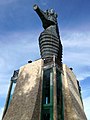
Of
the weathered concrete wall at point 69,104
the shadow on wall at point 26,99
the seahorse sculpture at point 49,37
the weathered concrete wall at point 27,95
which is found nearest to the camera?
the shadow on wall at point 26,99

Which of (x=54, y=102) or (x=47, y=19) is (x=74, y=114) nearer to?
(x=54, y=102)

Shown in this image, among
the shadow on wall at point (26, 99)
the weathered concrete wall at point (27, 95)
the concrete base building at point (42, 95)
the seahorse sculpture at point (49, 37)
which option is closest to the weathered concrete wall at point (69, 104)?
the concrete base building at point (42, 95)

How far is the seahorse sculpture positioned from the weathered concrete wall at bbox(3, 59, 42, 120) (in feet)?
8.98

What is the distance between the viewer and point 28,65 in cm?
3012

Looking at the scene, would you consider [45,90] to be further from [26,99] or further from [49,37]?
[49,37]

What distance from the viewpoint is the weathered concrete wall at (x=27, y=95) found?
23.2 metres

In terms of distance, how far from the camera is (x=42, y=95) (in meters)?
25.3

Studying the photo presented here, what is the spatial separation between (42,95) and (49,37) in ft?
33.9

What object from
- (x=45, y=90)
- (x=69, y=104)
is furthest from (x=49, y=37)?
(x=69, y=104)

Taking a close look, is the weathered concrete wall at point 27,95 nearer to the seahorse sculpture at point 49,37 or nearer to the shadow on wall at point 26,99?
the shadow on wall at point 26,99

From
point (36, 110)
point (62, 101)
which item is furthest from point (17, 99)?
point (62, 101)

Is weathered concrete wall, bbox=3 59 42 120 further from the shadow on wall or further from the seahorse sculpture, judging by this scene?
the seahorse sculpture

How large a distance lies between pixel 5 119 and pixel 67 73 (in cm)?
1137

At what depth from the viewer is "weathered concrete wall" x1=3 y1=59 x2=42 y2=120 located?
2325 centimetres
